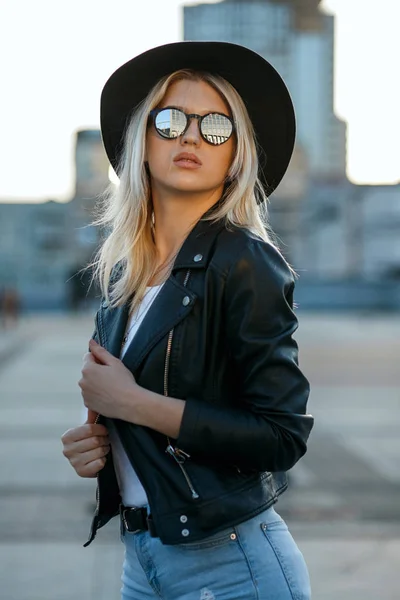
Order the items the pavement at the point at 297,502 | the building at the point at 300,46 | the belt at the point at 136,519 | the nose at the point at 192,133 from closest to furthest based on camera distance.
Result: the belt at the point at 136,519
the nose at the point at 192,133
the pavement at the point at 297,502
the building at the point at 300,46

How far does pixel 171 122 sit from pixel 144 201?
220 mm

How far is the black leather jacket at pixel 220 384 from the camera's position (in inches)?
60.8

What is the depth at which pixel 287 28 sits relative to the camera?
251 feet

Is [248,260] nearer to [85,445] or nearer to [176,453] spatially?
[176,453]

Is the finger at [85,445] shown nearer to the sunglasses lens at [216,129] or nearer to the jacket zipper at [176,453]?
the jacket zipper at [176,453]

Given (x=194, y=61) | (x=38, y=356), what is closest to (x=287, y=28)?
(x=38, y=356)

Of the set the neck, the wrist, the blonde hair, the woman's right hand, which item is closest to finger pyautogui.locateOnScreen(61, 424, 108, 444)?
the woman's right hand

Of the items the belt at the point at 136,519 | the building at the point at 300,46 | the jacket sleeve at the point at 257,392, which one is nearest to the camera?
the jacket sleeve at the point at 257,392

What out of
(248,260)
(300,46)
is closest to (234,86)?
(248,260)

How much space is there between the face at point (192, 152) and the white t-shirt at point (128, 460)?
0.22 meters

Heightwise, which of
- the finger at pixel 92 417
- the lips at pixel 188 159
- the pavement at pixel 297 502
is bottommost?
the pavement at pixel 297 502

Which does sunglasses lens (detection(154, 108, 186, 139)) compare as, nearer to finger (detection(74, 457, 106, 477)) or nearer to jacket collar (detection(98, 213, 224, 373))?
jacket collar (detection(98, 213, 224, 373))

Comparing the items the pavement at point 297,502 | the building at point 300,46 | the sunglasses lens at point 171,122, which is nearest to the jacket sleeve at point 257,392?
the sunglasses lens at point 171,122

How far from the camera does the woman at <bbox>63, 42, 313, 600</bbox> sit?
155cm
